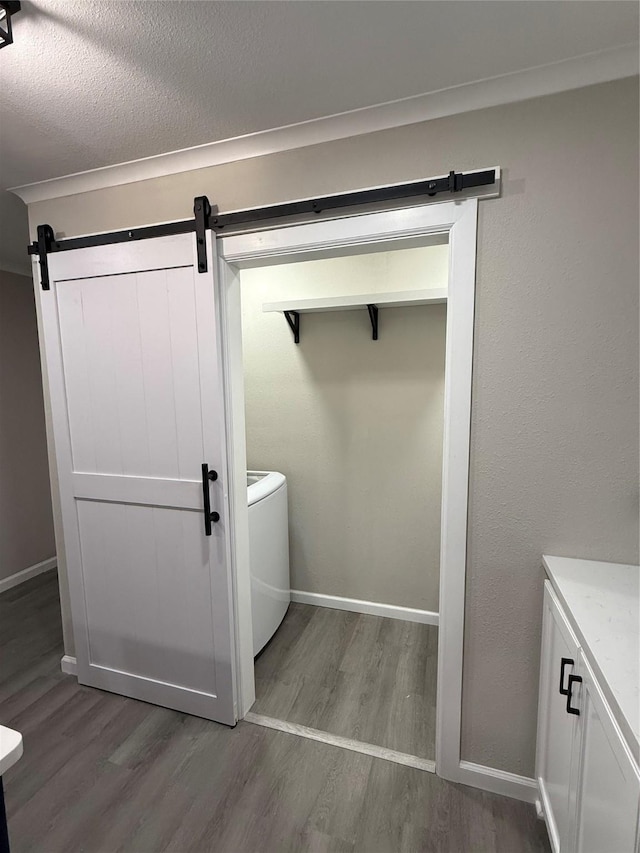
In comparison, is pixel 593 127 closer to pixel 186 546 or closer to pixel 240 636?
pixel 186 546

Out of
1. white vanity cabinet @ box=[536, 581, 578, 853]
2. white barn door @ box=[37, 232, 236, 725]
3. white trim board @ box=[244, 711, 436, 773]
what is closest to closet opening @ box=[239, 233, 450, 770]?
white trim board @ box=[244, 711, 436, 773]

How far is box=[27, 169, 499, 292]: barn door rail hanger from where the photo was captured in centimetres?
137

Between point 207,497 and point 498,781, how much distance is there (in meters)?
1.55

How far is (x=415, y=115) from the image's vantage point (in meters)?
1.42

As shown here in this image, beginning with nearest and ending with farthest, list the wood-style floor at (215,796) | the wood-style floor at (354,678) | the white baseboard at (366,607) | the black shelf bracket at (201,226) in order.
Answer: the wood-style floor at (215,796) → the black shelf bracket at (201,226) → the wood-style floor at (354,678) → the white baseboard at (366,607)

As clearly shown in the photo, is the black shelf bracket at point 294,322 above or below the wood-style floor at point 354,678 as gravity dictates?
above

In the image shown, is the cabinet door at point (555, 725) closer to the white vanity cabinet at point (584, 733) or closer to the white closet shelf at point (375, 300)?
the white vanity cabinet at point (584, 733)

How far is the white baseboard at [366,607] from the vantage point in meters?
2.65

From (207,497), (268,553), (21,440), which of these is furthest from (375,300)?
(21,440)

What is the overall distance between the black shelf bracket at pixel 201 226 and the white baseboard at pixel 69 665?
217cm

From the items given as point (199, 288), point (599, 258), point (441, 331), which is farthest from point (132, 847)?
point (441, 331)

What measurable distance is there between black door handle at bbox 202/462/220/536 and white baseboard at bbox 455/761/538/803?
1.35m

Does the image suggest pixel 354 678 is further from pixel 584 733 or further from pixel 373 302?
pixel 373 302

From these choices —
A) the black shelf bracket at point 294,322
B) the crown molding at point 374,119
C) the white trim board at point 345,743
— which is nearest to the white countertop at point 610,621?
the white trim board at point 345,743
